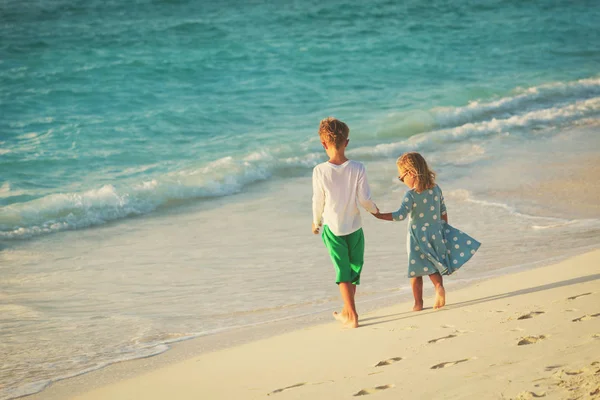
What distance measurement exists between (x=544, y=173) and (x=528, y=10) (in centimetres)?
1953

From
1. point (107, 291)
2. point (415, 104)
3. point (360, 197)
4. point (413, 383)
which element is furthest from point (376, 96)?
point (413, 383)

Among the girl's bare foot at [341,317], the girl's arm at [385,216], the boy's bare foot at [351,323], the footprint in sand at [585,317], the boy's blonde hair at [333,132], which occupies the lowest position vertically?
the footprint in sand at [585,317]

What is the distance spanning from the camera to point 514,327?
4332mm

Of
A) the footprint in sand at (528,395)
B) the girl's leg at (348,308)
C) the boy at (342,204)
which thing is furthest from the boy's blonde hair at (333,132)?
the footprint in sand at (528,395)

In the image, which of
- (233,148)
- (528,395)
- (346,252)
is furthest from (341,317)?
(233,148)

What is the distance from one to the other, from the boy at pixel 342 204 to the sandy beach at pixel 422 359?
0.32 metres

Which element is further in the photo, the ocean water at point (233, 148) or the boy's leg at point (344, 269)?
the ocean water at point (233, 148)

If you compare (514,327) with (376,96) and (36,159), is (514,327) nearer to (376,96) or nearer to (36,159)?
(36,159)

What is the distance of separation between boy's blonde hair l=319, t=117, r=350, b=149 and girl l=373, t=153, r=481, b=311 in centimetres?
50

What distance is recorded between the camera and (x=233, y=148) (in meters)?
12.6

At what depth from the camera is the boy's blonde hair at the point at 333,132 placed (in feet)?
15.9

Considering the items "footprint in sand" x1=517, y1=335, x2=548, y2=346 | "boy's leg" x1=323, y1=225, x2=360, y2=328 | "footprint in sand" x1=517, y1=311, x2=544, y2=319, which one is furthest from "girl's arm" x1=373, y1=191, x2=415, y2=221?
"footprint in sand" x1=517, y1=335, x2=548, y2=346

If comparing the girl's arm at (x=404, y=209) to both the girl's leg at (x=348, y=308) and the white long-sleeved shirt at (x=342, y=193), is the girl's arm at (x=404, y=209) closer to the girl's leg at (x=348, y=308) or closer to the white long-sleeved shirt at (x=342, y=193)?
the white long-sleeved shirt at (x=342, y=193)

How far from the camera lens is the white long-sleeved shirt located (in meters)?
4.90
